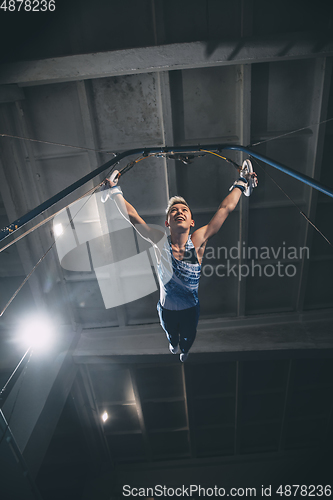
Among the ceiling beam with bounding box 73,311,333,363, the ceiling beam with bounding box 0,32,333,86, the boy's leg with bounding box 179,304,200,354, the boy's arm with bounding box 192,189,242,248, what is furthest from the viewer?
the ceiling beam with bounding box 73,311,333,363

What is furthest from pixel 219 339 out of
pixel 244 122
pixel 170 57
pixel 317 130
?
pixel 170 57

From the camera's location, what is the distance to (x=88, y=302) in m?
6.66

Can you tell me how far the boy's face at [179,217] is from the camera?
10.3 feet

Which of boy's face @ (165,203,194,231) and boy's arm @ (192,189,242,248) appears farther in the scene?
boy's arm @ (192,189,242,248)

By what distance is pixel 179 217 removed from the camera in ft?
10.4

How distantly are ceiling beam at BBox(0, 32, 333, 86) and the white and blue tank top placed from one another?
3081mm

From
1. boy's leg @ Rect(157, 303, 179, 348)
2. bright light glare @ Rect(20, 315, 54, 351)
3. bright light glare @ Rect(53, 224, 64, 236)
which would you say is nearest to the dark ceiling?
bright light glare @ Rect(53, 224, 64, 236)

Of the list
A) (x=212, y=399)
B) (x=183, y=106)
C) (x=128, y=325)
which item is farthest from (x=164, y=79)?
(x=212, y=399)

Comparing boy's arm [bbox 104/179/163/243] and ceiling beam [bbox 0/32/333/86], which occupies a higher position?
ceiling beam [bbox 0/32/333/86]

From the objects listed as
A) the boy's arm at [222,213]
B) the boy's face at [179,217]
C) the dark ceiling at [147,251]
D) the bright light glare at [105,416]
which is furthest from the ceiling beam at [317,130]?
the bright light glare at [105,416]

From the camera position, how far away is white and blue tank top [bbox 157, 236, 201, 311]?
317 cm

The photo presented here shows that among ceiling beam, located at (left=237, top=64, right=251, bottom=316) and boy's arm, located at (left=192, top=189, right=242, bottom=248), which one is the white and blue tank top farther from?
ceiling beam, located at (left=237, top=64, right=251, bottom=316)

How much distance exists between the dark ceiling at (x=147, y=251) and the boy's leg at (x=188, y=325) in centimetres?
264

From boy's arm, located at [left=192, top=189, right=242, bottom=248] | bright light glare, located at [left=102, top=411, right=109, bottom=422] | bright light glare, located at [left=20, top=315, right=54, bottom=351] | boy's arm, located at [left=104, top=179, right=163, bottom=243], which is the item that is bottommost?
bright light glare, located at [left=102, top=411, right=109, bottom=422]
